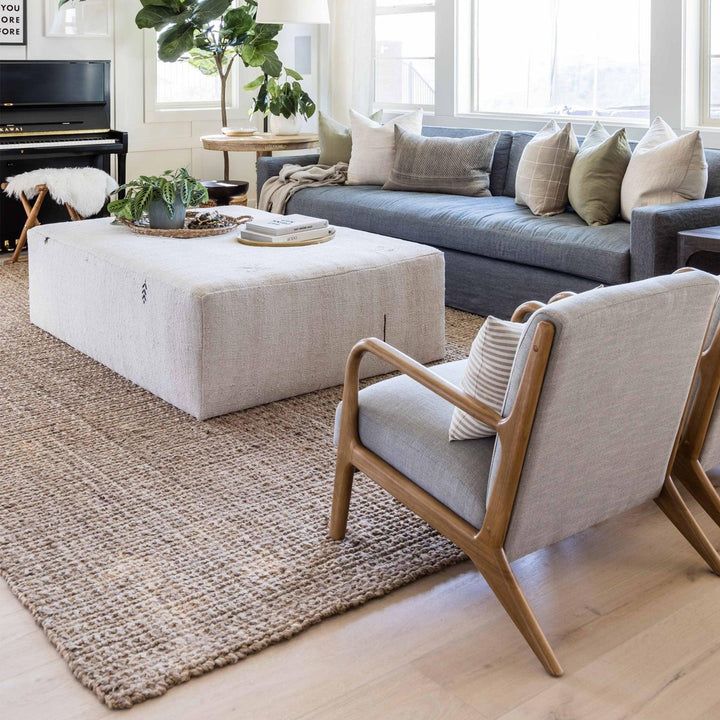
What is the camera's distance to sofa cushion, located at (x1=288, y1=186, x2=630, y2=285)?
4309 mm

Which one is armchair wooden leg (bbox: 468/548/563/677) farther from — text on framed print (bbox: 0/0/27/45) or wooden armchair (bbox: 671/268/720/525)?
text on framed print (bbox: 0/0/27/45)

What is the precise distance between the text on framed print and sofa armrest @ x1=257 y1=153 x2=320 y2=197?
5.69 ft

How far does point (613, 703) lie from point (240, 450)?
1563 mm

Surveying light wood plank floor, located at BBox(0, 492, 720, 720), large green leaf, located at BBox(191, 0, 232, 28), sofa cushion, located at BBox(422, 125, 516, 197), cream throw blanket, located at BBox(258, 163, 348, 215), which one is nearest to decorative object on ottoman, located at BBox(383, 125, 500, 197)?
sofa cushion, located at BBox(422, 125, 516, 197)

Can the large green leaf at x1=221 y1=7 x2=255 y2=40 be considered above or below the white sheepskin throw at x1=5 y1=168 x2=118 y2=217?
above

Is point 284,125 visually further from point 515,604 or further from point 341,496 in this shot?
point 515,604

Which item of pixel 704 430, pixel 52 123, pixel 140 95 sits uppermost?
pixel 140 95

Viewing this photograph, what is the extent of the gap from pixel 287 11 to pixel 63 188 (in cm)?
181

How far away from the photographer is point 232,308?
3.44 meters

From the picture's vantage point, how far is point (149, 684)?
198cm

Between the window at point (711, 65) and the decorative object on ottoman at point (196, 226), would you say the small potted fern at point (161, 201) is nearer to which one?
the decorative object on ottoman at point (196, 226)

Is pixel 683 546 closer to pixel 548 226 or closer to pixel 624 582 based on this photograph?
pixel 624 582

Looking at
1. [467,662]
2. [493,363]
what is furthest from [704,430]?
[467,662]

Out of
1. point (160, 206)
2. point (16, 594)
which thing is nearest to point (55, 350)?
point (160, 206)
